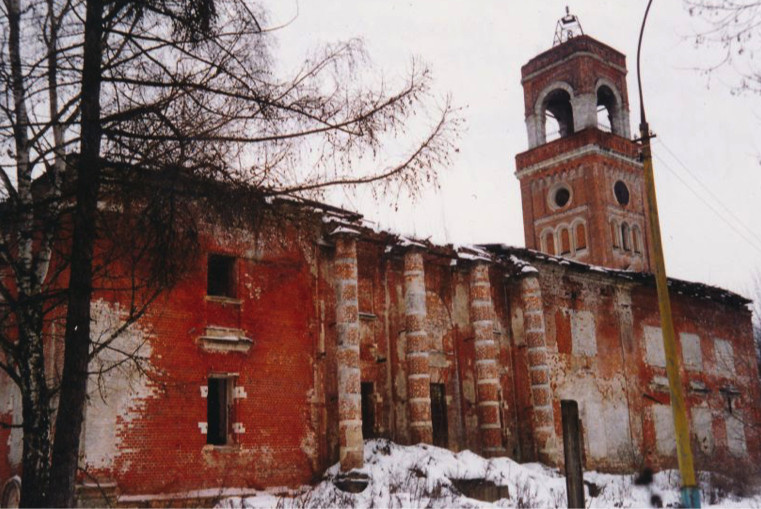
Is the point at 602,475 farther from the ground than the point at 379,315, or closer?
closer

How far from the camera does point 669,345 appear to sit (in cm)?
1070

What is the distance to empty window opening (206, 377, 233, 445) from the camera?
17.5 meters

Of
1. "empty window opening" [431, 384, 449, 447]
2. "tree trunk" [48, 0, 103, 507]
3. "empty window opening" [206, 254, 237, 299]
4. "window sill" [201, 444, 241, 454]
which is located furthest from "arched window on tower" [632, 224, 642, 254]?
"tree trunk" [48, 0, 103, 507]

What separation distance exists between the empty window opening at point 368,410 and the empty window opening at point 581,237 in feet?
73.0

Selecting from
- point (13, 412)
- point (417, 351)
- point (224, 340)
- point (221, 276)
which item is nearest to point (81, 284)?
point (224, 340)

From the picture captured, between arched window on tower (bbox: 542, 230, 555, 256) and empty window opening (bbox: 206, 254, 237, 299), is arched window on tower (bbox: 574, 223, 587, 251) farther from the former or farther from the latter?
empty window opening (bbox: 206, 254, 237, 299)

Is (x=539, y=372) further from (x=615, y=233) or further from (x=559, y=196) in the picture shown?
(x=559, y=196)

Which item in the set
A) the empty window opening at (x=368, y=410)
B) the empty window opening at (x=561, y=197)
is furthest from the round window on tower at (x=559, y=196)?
the empty window opening at (x=368, y=410)

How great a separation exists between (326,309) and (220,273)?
2.91 metres

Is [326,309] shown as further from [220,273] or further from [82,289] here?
[82,289]

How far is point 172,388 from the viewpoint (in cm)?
1650

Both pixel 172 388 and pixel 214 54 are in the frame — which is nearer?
pixel 214 54

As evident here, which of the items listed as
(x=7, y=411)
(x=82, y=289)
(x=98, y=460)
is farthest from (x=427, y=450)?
(x=82, y=289)

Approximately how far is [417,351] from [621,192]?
969 inches
